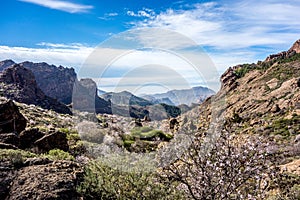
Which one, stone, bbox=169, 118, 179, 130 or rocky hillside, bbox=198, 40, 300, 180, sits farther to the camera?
rocky hillside, bbox=198, 40, 300, 180

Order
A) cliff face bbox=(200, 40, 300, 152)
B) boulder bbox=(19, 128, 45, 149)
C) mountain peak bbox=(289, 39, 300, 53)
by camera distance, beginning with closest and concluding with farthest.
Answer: boulder bbox=(19, 128, 45, 149), cliff face bbox=(200, 40, 300, 152), mountain peak bbox=(289, 39, 300, 53)

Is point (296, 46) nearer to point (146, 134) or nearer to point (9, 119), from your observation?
point (146, 134)

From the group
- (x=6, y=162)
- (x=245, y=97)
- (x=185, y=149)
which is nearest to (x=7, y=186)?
(x=6, y=162)

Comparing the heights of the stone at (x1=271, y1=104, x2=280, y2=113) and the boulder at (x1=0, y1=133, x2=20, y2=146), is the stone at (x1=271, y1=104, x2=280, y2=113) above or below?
below

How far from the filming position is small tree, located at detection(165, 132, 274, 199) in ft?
25.5

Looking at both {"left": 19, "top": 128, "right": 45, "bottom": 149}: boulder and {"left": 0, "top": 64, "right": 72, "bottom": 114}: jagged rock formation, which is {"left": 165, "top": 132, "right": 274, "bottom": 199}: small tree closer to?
{"left": 19, "top": 128, "right": 45, "bottom": 149}: boulder

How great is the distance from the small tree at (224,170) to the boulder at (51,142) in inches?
234

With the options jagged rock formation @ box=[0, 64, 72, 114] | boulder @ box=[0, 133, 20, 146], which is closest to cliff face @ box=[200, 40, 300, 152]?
boulder @ box=[0, 133, 20, 146]

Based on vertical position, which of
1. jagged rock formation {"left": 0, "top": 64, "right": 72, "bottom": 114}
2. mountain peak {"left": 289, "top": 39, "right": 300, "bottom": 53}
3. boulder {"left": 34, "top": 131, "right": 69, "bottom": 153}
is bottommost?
jagged rock formation {"left": 0, "top": 64, "right": 72, "bottom": 114}

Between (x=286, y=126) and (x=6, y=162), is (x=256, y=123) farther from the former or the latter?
(x=6, y=162)

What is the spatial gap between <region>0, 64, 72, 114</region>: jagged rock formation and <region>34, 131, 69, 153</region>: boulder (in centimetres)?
10108

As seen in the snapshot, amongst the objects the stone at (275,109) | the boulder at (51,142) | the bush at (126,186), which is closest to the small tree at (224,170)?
the bush at (126,186)

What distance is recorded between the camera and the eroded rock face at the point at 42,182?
7.16 meters

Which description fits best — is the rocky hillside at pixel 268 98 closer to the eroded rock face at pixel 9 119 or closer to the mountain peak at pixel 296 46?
the mountain peak at pixel 296 46
